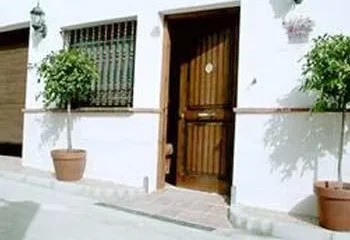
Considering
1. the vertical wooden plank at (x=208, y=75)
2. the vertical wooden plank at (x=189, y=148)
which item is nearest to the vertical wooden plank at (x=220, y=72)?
the vertical wooden plank at (x=208, y=75)

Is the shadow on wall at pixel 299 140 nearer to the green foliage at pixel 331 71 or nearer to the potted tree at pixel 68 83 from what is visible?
the green foliage at pixel 331 71

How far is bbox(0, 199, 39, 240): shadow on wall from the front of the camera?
412cm

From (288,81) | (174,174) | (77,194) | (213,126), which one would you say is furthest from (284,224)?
(77,194)

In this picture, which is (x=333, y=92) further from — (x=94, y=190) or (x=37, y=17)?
(x=37, y=17)

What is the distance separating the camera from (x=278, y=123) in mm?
4891

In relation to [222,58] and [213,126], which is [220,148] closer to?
[213,126]

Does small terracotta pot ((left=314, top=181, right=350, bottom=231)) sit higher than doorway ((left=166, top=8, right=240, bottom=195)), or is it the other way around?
doorway ((left=166, top=8, right=240, bottom=195))

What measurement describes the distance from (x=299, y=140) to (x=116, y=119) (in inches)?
104

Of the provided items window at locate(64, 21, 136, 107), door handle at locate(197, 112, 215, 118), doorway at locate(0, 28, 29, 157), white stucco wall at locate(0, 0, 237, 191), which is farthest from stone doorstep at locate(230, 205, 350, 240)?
doorway at locate(0, 28, 29, 157)

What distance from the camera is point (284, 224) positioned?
4.23 metres

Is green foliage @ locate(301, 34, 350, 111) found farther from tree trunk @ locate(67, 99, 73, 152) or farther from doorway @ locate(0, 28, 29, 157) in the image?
doorway @ locate(0, 28, 29, 157)

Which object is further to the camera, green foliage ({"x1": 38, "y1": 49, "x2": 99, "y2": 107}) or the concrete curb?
green foliage ({"x1": 38, "y1": 49, "x2": 99, "y2": 107})

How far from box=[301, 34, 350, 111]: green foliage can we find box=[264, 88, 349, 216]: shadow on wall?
35cm

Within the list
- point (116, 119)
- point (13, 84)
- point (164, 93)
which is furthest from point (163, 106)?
point (13, 84)
